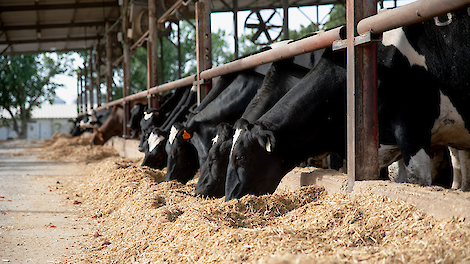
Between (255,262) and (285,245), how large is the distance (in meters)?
0.24

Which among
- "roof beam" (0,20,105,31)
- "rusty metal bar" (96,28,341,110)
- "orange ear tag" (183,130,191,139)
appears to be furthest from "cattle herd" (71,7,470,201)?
"roof beam" (0,20,105,31)

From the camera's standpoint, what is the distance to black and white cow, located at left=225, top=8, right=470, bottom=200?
10.7 feet

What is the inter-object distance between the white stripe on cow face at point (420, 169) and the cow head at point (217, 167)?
171cm

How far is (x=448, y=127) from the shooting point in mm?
3416

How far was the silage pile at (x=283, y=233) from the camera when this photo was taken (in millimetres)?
1787

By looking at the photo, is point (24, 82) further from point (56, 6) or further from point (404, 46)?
point (404, 46)

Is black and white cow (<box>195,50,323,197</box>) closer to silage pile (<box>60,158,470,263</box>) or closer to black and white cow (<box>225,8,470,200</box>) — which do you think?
silage pile (<box>60,158,470,263</box>)

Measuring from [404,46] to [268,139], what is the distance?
Result: 1.32m

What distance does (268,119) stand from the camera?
143 inches

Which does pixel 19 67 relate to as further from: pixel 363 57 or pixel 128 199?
pixel 363 57

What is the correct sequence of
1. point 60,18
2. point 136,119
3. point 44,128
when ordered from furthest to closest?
point 44,128 → point 60,18 → point 136,119

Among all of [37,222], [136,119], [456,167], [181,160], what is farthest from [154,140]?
[136,119]

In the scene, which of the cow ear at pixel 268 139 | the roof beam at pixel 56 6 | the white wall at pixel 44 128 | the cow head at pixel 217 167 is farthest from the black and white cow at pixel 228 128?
the white wall at pixel 44 128

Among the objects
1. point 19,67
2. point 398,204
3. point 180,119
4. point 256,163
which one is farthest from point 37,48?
point 398,204
